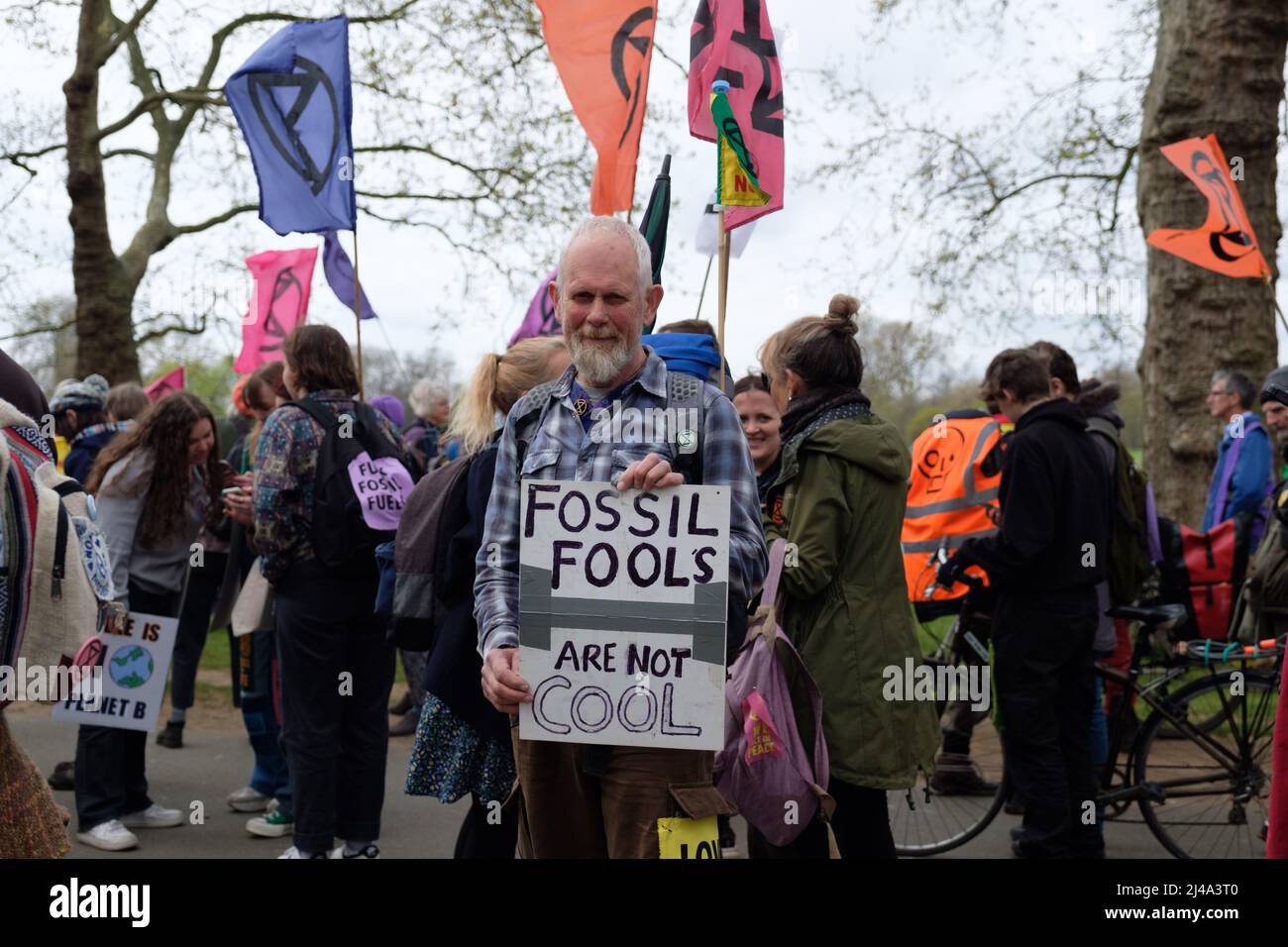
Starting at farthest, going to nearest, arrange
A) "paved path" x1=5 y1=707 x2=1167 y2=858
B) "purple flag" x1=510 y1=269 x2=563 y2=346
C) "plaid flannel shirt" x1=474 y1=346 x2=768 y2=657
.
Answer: "purple flag" x1=510 y1=269 x2=563 y2=346 < "paved path" x1=5 y1=707 x2=1167 y2=858 < "plaid flannel shirt" x1=474 y1=346 x2=768 y2=657

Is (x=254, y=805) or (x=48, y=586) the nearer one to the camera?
(x=48, y=586)

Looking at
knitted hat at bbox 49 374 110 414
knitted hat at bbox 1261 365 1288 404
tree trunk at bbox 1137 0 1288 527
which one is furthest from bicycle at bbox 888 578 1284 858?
knitted hat at bbox 49 374 110 414

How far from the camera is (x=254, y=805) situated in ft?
21.7

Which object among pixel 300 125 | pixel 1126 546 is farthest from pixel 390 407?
pixel 1126 546

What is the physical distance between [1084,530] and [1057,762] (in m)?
0.97

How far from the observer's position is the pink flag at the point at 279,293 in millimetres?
10266

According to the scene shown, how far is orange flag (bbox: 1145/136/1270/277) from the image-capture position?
702 centimetres

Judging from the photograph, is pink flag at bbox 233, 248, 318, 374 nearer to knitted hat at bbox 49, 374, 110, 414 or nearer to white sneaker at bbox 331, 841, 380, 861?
knitted hat at bbox 49, 374, 110, 414

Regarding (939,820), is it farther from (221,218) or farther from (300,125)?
(221,218)

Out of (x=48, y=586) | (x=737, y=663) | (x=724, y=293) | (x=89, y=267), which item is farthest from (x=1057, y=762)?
(x=89, y=267)

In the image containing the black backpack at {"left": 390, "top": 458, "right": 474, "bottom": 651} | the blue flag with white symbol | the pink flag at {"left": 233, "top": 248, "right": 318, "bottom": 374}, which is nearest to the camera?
the black backpack at {"left": 390, "top": 458, "right": 474, "bottom": 651}

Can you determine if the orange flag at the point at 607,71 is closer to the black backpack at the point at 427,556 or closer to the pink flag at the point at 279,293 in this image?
the black backpack at the point at 427,556

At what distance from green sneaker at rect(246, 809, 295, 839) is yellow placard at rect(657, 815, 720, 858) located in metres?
3.76
